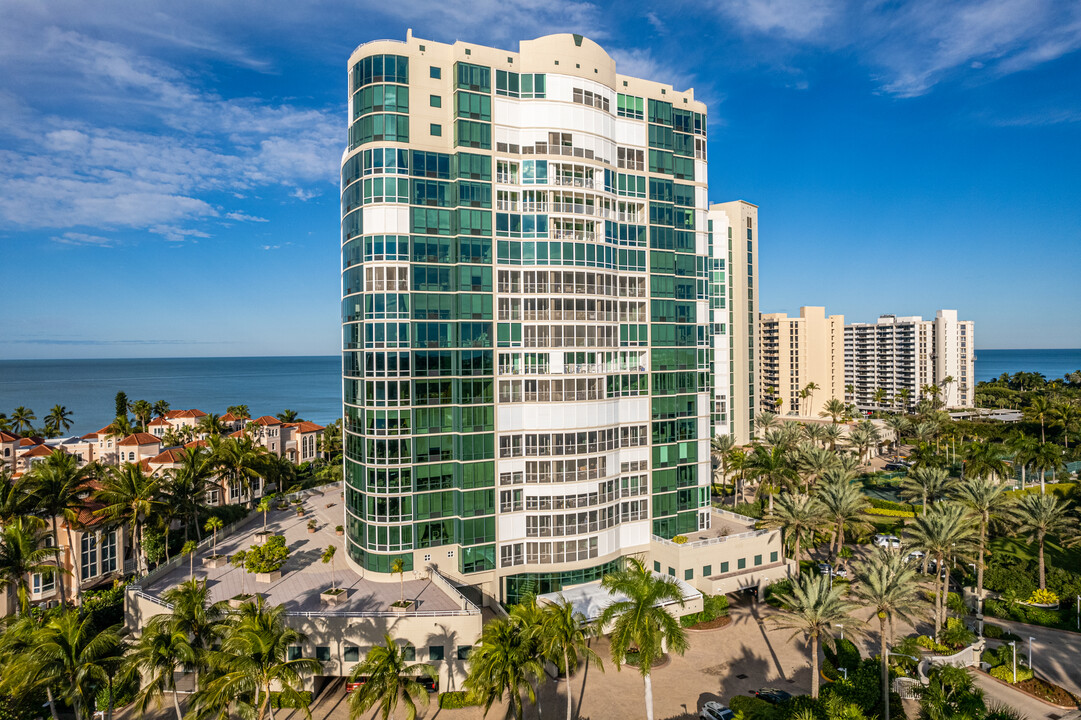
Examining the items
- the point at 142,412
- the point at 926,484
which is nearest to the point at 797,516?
the point at 926,484

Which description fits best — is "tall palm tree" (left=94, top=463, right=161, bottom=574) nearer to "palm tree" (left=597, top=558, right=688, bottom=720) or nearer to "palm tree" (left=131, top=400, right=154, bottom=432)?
"palm tree" (left=597, top=558, right=688, bottom=720)

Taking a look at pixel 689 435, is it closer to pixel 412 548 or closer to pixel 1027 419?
pixel 412 548

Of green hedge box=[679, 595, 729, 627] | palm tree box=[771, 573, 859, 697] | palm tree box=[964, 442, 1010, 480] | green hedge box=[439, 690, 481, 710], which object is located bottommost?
green hedge box=[439, 690, 481, 710]

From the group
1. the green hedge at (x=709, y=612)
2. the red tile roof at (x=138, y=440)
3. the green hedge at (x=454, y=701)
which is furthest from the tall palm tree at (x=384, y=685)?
the red tile roof at (x=138, y=440)

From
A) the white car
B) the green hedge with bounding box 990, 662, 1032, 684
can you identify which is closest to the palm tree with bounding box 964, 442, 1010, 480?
the green hedge with bounding box 990, 662, 1032, 684

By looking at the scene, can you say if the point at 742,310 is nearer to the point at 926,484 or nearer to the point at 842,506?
the point at 926,484
